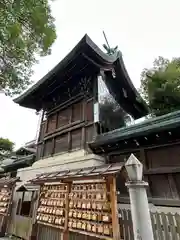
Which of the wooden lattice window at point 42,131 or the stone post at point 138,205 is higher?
the wooden lattice window at point 42,131

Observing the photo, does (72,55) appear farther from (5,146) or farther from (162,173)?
(5,146)

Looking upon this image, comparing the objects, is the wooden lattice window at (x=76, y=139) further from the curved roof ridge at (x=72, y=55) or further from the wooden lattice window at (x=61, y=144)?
the curved roof ridge at (x=72, y=55)

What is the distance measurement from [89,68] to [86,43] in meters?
1.30

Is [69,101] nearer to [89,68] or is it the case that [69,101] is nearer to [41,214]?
[89,68]

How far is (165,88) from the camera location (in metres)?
7.38

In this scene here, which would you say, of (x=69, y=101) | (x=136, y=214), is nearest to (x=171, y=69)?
(x=69, y=101)

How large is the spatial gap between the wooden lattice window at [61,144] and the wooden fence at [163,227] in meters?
3.67

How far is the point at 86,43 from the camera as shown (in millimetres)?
5867

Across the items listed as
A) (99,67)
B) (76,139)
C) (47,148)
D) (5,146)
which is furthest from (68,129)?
(5,146)

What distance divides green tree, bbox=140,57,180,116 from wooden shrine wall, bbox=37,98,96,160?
3114 millimetres

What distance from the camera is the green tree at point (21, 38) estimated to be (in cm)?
541

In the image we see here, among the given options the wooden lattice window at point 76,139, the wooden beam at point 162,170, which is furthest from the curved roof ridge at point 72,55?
the wooden beam at point 162,170

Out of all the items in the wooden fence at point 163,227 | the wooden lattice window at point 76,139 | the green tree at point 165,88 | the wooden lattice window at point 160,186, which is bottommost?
the wooden fence at point 163,227

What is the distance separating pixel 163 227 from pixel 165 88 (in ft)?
18.1
